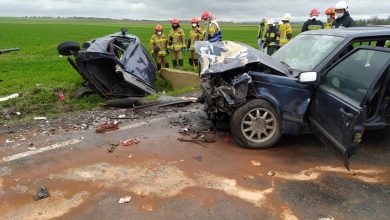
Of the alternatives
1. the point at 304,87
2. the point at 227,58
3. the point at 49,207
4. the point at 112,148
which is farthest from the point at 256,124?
the point at 49,207

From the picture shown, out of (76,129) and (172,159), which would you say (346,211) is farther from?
(76,129)

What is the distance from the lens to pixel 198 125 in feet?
19.6

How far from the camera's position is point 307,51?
532 centimetres

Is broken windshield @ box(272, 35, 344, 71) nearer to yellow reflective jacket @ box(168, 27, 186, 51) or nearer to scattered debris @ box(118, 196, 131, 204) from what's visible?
scattered debris @ box(118, 196, 131, 204)

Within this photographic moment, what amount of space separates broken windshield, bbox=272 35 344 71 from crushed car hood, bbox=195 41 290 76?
0.86 ft

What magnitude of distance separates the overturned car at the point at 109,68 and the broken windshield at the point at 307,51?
3.33 m

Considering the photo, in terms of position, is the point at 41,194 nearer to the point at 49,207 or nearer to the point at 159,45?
the point at 49,207

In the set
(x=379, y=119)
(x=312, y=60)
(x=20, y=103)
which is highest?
(x=312, y=60)

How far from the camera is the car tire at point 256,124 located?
4.81 m

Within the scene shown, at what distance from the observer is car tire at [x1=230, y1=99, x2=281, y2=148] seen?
189 inches

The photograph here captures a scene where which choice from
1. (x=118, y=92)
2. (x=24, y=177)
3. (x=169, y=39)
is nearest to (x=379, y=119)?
(x=24, y=177)

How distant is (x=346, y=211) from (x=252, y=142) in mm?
1662

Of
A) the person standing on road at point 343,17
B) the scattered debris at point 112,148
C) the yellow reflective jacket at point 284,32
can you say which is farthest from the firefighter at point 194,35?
the scattered debris at point 112,148

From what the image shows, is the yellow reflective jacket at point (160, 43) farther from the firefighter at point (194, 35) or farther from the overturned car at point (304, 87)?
the overturned car at point (304, 87)
